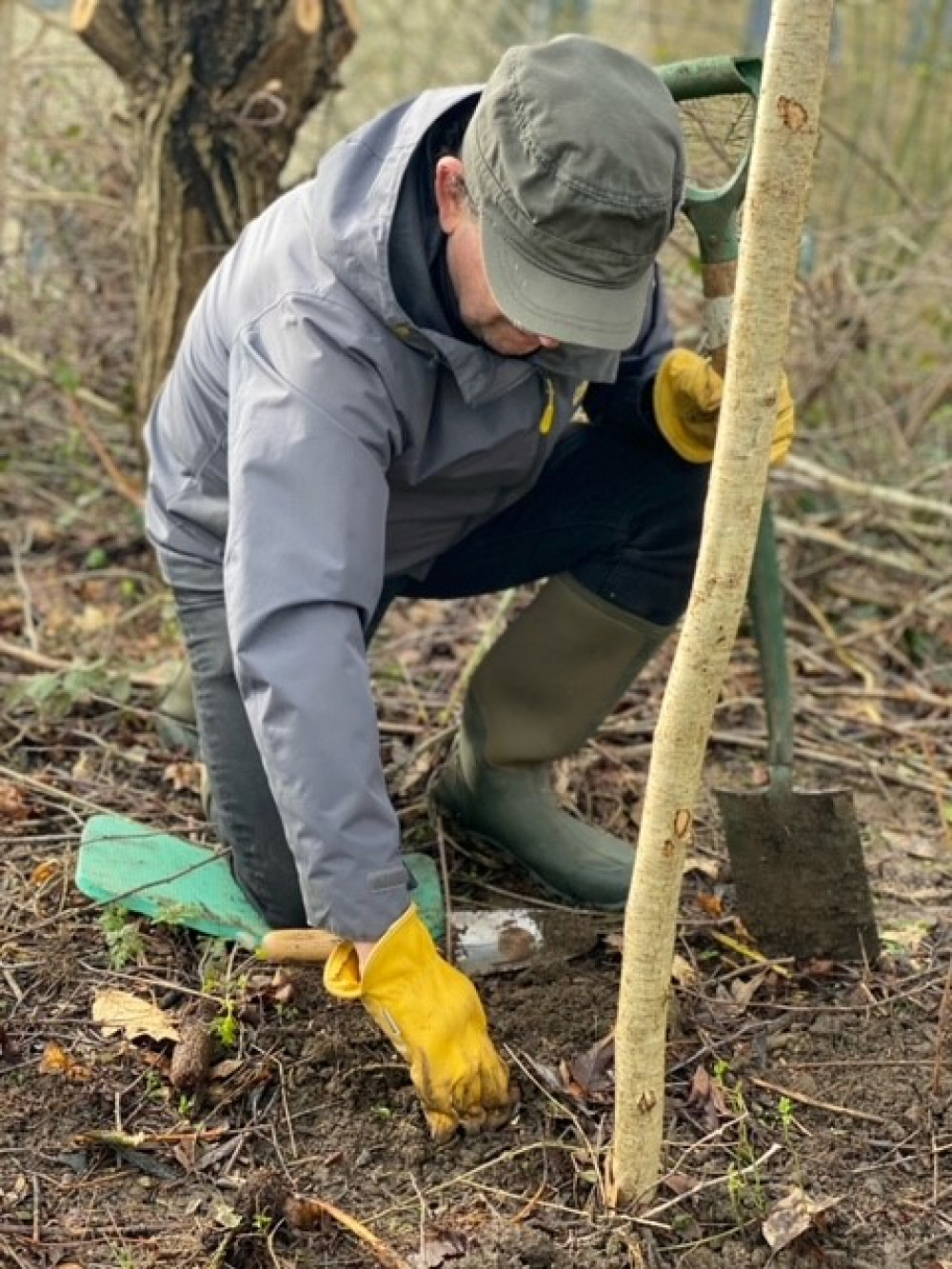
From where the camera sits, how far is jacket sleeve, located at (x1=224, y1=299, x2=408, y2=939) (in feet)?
6.73

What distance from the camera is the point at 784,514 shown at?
444 cm

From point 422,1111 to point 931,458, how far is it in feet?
10.3

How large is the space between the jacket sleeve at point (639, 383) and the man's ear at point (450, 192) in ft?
2.23

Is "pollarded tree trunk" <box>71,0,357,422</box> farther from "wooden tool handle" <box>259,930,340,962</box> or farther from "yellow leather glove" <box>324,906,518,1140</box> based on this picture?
"yellow leather glove" <box>324,906,518,1140</box>

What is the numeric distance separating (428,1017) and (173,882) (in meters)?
0.73

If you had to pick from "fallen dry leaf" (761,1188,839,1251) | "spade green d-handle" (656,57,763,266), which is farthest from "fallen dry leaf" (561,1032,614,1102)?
"spade green d-handle" (656,57,763,266)

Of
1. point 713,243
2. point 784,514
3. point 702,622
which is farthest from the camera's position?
point 784,514

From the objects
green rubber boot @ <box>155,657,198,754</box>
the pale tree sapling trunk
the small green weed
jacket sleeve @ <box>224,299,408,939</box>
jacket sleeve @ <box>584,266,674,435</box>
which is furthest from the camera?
green rubber boot @ <box>155,657,198,754</box>

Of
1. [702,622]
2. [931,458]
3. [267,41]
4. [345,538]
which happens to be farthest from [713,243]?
[931,458]

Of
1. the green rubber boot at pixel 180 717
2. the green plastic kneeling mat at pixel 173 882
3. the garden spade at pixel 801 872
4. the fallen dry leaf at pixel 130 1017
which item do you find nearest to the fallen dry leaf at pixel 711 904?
the garden spade at pixel 801 872

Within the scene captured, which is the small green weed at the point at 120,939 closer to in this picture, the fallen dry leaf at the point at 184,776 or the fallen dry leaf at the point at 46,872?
the fallen dry leaf at the point at 46,872

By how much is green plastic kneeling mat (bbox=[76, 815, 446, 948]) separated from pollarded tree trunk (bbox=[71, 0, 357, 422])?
5.52 ft

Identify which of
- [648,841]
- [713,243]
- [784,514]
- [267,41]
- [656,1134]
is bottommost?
[784,514]

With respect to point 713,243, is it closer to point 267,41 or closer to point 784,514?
point 267,41
